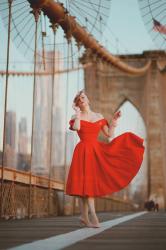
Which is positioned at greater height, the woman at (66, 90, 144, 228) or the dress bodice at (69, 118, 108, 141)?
the dress bodice at (69, 118, 108, 141)

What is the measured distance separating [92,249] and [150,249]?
278 millimetres

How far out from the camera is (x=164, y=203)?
32625 mm

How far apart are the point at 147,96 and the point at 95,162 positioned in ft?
103

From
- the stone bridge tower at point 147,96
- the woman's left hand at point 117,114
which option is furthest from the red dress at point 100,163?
the stone bridge tower at point 147,96

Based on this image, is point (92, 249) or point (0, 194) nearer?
point (92, 249)

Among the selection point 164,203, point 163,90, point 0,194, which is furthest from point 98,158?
point 163,90

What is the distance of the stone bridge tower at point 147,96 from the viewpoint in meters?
34.2

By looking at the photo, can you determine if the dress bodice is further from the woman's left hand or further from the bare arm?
the woman's left hand

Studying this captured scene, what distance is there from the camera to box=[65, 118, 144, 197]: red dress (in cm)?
498

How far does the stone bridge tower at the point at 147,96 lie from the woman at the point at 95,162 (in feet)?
91.6

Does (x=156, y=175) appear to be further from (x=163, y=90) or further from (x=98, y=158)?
(x=98, y=158)

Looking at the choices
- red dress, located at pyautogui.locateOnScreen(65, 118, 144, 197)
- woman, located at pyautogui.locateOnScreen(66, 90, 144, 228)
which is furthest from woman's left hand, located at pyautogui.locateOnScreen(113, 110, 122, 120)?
red dress, located at pyautogui.locateOnScreen(65, 118, 144, 197)

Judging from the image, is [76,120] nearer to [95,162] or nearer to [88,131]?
[88,131]

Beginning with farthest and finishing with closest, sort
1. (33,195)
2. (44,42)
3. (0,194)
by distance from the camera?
1. (44,42)
2. (33,195)
3. (0,194)
